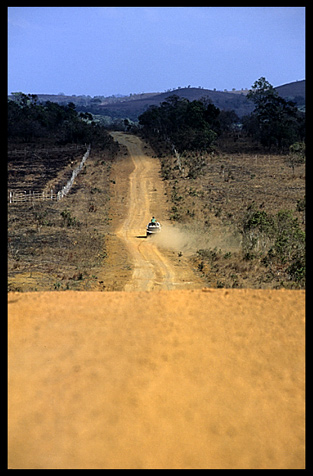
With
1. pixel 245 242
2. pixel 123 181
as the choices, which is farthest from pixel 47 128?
pixel 245 242

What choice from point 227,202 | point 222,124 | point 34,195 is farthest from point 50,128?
point 227,202

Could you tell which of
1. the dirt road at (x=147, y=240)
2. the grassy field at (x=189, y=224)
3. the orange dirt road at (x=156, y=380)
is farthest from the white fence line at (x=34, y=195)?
the orange dirt road at (x=156, y=380)

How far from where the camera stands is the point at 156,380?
955cm

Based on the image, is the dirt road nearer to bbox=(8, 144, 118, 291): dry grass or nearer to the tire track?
the tire track

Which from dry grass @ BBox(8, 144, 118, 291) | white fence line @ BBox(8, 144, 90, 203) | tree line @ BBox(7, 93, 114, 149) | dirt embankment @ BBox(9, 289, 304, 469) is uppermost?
tree line @ BBox(7, 93, 114, 149)

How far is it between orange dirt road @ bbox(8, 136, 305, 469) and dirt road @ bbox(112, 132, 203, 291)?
5706mm

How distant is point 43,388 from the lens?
923cm

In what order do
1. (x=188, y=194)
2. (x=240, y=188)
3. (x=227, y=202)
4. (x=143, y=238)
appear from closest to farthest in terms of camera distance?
(x=143, y=238) < (x=227, y=202) < (x=188, y=194) < (x=240, y=188)

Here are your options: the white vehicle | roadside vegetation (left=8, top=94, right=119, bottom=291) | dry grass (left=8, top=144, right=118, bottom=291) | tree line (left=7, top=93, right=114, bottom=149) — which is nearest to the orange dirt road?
dry grass (left=8, top=144, right=118, bottom=291)

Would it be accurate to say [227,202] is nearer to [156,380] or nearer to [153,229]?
[153,229]

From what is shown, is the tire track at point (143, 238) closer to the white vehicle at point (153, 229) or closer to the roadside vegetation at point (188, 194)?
the white vehicle at point (153, 229)

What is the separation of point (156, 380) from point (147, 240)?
17.2 m

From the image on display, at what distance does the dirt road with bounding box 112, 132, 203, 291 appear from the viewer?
18.8 m

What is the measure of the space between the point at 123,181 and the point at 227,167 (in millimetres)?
12513
